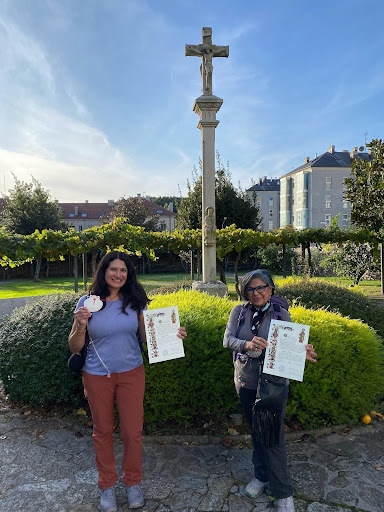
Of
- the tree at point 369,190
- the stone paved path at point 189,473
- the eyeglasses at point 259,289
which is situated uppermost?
the tree at point 369,190

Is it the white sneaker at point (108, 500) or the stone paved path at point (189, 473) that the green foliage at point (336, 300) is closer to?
the stone paved path at point (189, 473)

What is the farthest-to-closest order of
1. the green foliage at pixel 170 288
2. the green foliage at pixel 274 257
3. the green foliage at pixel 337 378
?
the green foliage at pixel 274 257 → the green foliage at pixel 170 288 → the green foliage at pixel 337 378

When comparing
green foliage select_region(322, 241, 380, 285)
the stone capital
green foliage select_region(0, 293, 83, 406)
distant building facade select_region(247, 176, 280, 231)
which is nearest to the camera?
green foliage select_region(0, 293, 83, 406)

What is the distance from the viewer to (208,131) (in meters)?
8.14

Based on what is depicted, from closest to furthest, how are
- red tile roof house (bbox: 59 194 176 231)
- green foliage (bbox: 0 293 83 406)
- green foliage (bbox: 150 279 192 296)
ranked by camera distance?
green foliage (bbox: 0 293 83 406) < green foliage (bbox: 150 279 192 296) < red tile roof house (bbox: 59 194 176 231)

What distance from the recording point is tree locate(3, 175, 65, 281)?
24.8 metres

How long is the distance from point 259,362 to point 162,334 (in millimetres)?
727

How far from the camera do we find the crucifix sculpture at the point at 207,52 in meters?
7.98

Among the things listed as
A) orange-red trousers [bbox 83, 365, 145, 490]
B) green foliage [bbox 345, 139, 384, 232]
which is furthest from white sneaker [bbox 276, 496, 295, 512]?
green foliage [bbox 345, 139, 384, 232]

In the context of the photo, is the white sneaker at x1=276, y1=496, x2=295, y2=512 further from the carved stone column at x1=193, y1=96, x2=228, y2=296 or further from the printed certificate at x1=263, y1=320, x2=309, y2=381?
the carved stone column at x1=193, y1=96, x2=228, y2=296

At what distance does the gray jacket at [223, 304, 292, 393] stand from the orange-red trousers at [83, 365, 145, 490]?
759 millimetres

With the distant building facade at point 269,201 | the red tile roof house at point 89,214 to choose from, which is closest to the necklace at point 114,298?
the red tile roof house at point 89,214

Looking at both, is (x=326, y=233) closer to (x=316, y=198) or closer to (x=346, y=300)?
(x=346, y=300)

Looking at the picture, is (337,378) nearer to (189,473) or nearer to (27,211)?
(189,473)
